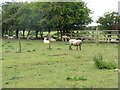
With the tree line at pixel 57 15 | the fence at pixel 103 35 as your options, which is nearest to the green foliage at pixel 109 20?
the fence at pixel 103 35

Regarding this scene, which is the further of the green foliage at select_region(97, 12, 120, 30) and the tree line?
the tree line

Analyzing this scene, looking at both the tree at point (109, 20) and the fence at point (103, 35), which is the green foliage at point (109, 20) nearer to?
the tree at point (109, 20)

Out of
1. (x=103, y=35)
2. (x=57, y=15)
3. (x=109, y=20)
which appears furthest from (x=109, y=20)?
(x=57, y=15)

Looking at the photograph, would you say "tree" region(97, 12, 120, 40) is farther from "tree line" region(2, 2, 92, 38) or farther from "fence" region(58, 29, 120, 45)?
"tree line" region(2, 2, 92, 38)

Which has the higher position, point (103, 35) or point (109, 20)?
point (109, 20)

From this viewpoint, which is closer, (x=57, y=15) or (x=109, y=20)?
(x=109, y=20)

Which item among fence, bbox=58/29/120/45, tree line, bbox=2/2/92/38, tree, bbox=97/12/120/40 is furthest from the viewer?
tree line, bbox=2/2/92/38

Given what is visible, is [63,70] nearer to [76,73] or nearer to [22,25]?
[76,73]

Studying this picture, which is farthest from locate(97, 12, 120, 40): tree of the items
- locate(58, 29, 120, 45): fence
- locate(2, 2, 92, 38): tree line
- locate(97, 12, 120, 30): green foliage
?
locate(2, 2, 92, 38): tree line

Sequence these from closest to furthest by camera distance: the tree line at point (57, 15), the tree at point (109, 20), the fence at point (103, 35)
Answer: the fence at point (103, 35) < the tree at point (109, 20) < the tree line at point (57, 15)

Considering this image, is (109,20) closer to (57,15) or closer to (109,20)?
(109,20)

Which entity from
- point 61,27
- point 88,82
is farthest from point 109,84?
point 61,27

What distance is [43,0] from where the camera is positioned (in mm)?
27859

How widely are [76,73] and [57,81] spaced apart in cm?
130
